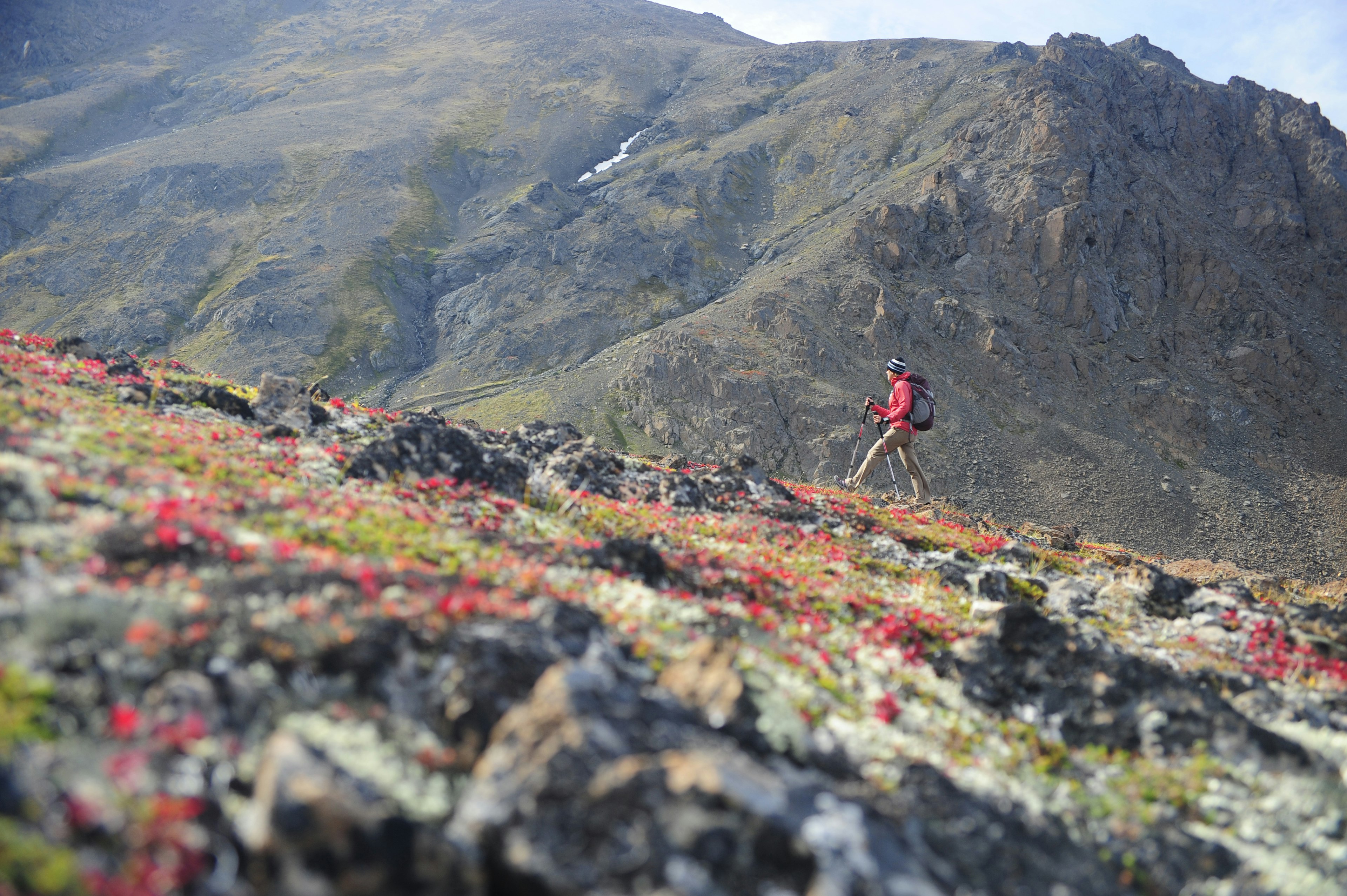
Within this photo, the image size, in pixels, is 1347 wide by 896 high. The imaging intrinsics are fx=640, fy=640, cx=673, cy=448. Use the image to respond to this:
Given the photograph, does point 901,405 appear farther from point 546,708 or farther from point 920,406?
point 546,708

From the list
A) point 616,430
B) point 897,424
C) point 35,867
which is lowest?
point 616,430

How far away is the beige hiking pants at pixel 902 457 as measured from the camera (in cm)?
2305

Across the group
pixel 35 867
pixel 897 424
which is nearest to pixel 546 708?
pixel 35 867

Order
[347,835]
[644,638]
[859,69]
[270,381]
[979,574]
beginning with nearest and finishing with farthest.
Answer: [347,835]
[644,638]
[979,574]
[270,381]
[859,69]

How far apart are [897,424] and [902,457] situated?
1.40 meters

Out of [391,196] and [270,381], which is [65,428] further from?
[391,196]

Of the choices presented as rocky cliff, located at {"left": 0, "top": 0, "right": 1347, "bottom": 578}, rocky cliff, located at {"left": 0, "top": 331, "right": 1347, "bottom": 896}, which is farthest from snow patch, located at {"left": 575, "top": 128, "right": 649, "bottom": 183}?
rocky cliff, located at {"left": 0, "top": 331, "right": 1347, "bottom": 896}

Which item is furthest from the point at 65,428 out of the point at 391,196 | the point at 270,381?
the point at 391,196

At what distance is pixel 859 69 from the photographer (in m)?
122

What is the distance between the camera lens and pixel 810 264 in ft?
233

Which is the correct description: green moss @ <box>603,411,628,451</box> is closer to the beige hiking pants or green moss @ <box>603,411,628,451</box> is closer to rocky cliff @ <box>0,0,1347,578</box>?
rocky cliff @ <box>0,0,1347,578</box>

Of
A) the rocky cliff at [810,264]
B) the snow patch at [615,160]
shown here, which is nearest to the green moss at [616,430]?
the rocky cliff at [810,264]

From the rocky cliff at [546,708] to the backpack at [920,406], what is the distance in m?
11.0

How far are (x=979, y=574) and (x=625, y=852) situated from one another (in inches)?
450
